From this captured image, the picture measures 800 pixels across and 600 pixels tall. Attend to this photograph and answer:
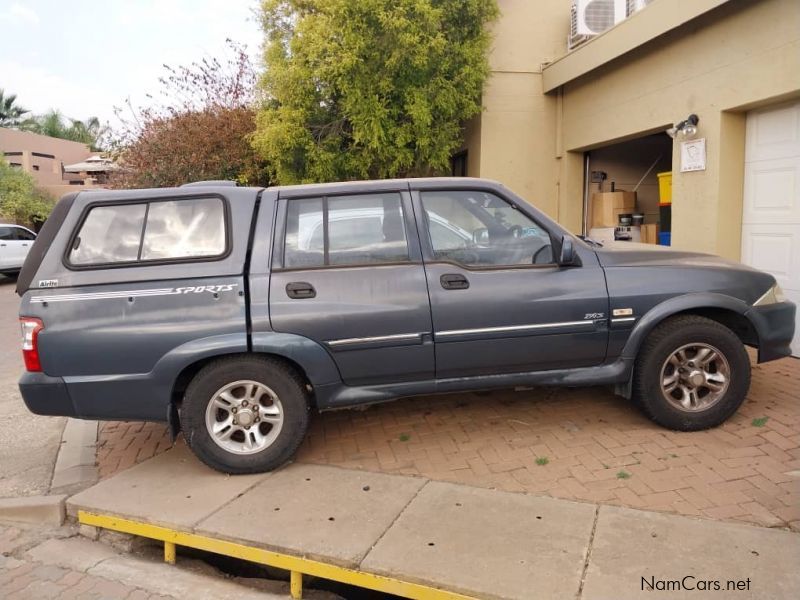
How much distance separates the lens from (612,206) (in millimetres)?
9492

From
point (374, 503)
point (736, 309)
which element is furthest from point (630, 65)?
point (374, 503)

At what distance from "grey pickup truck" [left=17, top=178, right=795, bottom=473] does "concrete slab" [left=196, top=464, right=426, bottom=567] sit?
0.97 ft

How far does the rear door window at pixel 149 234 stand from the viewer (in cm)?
393

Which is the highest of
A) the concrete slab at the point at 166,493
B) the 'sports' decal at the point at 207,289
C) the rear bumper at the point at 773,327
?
the 'sports' decal at the point at 207,289

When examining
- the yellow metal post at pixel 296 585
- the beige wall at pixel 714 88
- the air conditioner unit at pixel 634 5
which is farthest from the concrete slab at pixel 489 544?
the air conditioner unit at pixel 634 5

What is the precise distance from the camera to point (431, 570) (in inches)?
116

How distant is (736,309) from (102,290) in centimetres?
416

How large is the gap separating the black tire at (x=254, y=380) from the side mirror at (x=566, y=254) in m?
1.90

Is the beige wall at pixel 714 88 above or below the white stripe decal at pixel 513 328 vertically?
above

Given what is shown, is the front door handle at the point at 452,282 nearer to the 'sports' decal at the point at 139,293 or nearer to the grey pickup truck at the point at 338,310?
the grey pickup truck at the point at 338,310

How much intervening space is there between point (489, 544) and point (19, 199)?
26.7 meters

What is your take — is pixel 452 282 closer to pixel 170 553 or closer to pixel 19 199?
pixel 170 553

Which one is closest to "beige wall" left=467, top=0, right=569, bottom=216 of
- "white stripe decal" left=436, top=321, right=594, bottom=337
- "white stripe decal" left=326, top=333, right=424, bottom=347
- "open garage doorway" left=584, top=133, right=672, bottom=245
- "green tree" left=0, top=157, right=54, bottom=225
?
"open garage doorway" left=584, top=133, right=672, bottom=245

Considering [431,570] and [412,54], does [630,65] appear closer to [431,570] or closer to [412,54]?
[412,54]
